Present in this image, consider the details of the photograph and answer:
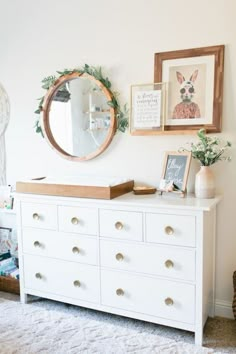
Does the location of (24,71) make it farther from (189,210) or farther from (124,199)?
(189,210)

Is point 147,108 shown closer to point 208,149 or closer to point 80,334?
point 208,149

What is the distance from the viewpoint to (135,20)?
98.0 inches

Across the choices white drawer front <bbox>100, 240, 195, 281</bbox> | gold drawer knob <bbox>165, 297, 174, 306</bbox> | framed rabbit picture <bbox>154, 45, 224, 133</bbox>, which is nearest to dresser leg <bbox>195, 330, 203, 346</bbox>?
gold drawer knob <bbox>165, 297, 174, 306</bbox>

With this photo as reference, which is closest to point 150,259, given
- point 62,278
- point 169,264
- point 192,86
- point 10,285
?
point 169,264

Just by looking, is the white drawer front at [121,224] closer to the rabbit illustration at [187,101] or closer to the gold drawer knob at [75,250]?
the gold drawer knob at [75,250]

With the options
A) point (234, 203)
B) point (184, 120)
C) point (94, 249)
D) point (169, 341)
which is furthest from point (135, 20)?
point (169, 341)

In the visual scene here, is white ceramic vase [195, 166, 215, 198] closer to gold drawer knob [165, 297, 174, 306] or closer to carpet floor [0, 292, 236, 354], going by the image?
gold drawer knob [165, 297, 174, 306]

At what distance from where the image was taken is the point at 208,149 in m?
2.21

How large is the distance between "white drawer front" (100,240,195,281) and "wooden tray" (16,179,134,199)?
0.32 metres

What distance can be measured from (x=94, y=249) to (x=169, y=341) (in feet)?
2.37

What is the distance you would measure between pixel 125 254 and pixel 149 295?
11.4 inches

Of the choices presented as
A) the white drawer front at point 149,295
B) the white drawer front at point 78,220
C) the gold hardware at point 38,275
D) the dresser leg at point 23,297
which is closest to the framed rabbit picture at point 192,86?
the white drawer front at point 78,220

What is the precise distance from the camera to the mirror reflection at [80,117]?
8.71 ft

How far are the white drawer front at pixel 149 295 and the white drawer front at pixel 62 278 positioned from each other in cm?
9
